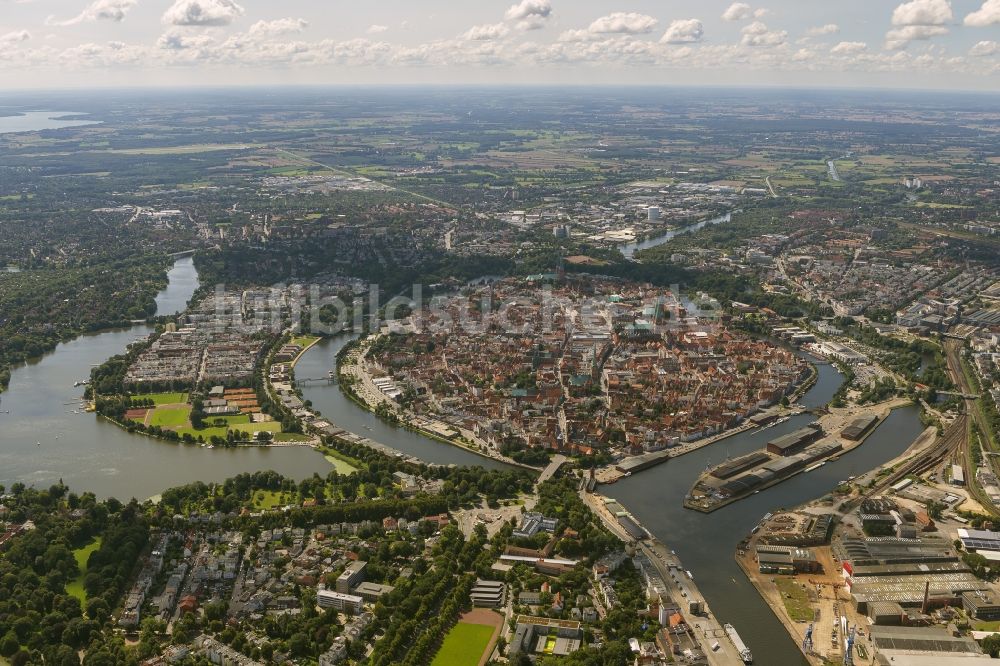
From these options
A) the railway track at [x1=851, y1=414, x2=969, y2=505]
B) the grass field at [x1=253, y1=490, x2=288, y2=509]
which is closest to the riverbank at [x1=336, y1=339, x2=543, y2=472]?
the grass field at [x1=253, y1=490, x2=288, y2=509]

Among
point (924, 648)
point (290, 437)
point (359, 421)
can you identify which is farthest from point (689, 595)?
point (290, 437)

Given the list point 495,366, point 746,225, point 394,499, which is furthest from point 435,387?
point 746,225

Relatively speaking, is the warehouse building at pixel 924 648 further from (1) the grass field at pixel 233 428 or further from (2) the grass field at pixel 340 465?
(1) the grass field at pixel 233 428

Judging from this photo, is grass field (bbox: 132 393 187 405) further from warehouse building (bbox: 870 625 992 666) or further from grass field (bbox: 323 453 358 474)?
warehouse building (bbox: 870 625 992 666)

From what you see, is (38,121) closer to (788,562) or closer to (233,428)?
(233,428)

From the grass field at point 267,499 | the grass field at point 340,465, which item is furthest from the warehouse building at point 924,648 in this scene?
the grass field at point 267,499

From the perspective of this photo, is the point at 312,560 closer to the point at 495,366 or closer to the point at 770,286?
the point at 495,366
